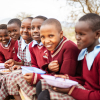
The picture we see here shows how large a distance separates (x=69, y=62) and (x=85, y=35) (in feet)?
1.08

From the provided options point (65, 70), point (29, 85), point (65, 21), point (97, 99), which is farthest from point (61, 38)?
point (65, 21)

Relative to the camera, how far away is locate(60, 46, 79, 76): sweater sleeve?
1408 millimetres

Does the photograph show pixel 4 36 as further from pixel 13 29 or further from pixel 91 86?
pixel 91 86

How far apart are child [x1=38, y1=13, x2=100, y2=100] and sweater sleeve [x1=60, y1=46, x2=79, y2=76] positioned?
0.15 metres

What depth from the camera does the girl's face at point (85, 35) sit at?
1.23 meters

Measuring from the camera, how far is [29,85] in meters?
1.51

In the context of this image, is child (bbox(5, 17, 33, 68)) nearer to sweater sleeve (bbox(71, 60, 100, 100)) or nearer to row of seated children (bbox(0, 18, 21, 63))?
row of seated children (bbox(0, 18, 21, 63))

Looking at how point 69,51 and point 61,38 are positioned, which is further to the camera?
point 61,38

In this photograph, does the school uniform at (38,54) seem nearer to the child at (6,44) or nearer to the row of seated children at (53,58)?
the row of seated children at (53,58)

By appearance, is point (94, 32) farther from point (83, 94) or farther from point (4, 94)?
point (4, 94)

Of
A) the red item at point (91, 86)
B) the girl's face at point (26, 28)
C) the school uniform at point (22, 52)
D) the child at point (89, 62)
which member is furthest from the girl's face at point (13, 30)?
the red item at point (91, 86)

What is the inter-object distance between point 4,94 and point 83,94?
1061mm

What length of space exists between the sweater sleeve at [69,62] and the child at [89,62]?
0.15 metres

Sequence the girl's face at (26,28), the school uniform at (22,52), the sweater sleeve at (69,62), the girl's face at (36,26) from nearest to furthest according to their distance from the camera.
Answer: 1. the sweater sleeve at (69,62)
2. the girl's face at (36,26)
3. the girl's face at (26,28)
4. the school uniform at (22,52)
